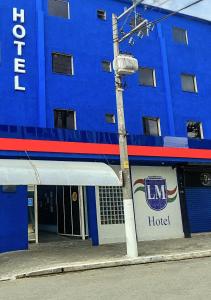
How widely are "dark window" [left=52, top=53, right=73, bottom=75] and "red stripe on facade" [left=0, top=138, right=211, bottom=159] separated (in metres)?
5.90

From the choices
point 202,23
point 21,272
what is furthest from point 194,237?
point 202,23

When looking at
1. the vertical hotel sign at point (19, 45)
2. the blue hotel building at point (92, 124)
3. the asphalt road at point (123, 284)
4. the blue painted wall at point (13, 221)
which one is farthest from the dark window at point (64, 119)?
the asphalt road at point (123, 284)

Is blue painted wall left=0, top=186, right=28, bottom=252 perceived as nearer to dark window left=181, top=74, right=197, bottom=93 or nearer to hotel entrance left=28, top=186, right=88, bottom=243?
hotel entrance left=28, top=186, right=88, bottom=243

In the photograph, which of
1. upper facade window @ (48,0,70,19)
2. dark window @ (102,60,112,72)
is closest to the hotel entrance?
dark window @ (102,60,112,72)

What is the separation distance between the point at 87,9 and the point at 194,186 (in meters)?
10.8

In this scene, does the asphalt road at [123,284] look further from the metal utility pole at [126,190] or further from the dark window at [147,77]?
the dark window at [147,77]

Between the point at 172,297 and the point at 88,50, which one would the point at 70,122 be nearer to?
the point at 88,50

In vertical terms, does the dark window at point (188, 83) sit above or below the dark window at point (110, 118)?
above

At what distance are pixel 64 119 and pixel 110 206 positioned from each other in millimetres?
4862

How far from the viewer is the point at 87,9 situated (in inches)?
878

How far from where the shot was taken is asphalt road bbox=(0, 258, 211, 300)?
820 cm

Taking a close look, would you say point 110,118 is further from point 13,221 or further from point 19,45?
point 13,221

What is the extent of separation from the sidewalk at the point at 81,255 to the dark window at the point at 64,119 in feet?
18.0

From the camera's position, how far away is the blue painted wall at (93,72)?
19344mm
